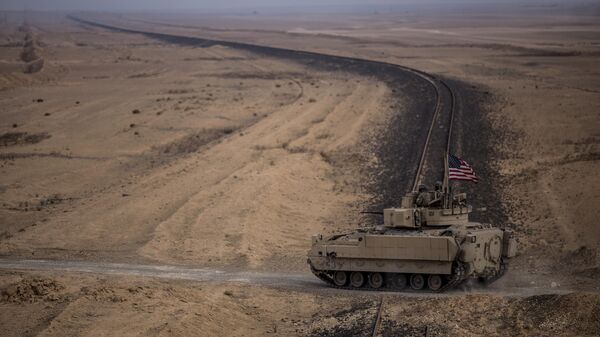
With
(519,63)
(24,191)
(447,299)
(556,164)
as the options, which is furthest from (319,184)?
(519,63)

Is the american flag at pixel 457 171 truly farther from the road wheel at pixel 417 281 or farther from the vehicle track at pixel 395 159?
the vehicle track at pixel 395 159

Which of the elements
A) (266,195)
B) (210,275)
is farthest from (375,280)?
(266,195)

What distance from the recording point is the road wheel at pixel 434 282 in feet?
77.3

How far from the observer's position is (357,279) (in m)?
24.7

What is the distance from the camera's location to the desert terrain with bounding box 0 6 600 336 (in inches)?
854

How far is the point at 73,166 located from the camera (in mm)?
45531

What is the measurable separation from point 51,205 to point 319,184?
40.1ft

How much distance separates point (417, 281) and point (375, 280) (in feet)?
4.04

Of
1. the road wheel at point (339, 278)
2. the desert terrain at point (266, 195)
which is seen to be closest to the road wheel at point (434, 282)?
the desert terrain at point (266, 195)

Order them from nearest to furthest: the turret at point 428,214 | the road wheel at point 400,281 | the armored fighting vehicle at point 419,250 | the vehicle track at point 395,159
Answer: the armored fighting vehicle at point 419,250 < the road wheel at point 400,281 < the turret at point 428,214 < the vehicle track at point 395,159

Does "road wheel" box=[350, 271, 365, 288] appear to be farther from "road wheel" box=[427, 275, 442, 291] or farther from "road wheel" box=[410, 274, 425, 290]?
"road wheel" box=[427, 275, 442, 291]

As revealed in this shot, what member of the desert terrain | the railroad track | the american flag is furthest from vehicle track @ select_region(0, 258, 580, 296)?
the railroad track

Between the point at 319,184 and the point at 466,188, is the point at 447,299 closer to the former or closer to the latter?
the point at 466,188

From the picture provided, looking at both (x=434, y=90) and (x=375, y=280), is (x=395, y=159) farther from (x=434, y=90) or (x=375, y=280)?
(x=434, y=90)
